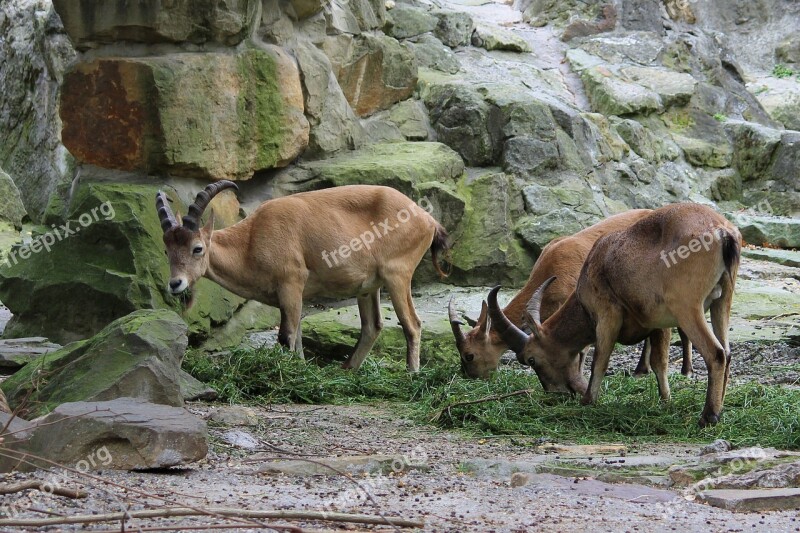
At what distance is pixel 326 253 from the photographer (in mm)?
10352

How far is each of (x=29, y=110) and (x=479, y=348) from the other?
7753mm

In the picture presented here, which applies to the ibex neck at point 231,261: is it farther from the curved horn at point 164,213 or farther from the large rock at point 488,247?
the large rock at point 488,247

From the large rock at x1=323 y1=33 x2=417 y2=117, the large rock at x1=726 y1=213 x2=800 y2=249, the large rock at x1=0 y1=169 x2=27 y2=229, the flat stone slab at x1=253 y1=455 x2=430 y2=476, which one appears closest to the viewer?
the flat stone slab at x1=253 y1=455 x2=430 y2=476

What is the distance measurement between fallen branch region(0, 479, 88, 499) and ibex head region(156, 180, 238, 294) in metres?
4.98

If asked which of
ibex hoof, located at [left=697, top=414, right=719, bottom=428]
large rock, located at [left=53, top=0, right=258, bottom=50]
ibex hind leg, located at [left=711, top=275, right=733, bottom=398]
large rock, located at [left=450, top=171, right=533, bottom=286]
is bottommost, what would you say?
large rock, located at [left=450, top=171, right=533, bottom=286]

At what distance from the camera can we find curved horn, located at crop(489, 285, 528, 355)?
8.88 m

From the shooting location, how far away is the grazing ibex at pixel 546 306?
9.78m

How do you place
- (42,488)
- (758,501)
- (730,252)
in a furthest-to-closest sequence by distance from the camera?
(730,252), (758,501), (42,488)

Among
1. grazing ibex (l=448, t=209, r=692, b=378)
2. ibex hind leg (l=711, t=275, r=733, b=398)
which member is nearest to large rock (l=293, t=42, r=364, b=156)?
grazing ibex (l=448, t=209, r=692, b=378)

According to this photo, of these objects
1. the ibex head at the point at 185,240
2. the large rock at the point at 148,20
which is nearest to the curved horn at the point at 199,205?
the ibex head at the point at 185,240

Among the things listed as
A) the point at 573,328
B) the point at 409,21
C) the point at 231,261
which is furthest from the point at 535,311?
the point at 409,21

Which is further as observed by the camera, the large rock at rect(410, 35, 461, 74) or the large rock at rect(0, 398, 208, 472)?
the large rock at rect(410, 35, 461, 74)

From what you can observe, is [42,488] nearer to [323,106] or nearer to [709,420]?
[709,420]

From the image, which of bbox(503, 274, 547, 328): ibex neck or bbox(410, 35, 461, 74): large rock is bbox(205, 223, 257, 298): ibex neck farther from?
bbox(410, 35, 461, 74): large rock
